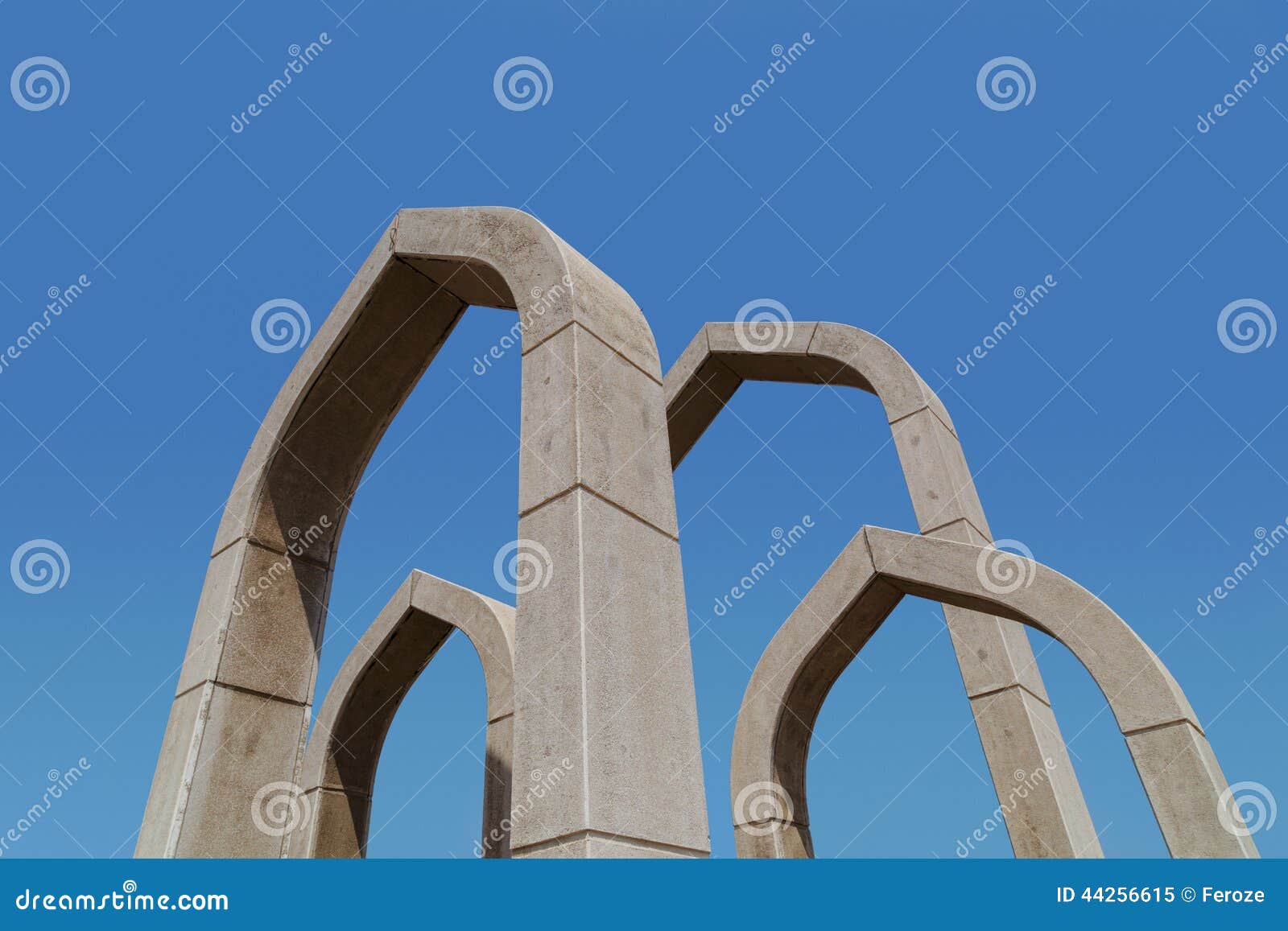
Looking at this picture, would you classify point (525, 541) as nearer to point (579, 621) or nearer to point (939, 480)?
point (579, 621)

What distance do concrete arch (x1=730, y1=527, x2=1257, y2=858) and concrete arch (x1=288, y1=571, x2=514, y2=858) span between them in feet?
10.8

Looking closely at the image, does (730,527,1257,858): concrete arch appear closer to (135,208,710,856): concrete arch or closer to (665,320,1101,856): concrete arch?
(665,320,1101,856): concrete arch

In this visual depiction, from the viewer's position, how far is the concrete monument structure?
4.78m

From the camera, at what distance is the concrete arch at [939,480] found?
11695mm

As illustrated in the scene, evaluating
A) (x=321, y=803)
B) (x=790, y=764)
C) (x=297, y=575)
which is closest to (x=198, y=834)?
(x=297, y=575)

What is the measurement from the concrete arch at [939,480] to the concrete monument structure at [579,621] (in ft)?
0.13

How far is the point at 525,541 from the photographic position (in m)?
5.27

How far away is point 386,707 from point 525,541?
10.4 metres

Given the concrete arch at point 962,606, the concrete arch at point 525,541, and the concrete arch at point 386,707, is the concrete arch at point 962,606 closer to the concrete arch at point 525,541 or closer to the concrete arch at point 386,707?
the concrete arch at point 386,707

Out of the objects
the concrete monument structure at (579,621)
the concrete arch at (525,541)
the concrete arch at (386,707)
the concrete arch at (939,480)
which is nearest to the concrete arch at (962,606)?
the concrete monument structure at (579,621)

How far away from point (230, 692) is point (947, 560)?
24.6ft

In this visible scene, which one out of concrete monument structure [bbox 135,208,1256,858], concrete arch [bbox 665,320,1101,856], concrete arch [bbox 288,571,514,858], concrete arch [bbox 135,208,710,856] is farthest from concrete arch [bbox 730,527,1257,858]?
concrete arch [bbox 135,208,710,856]

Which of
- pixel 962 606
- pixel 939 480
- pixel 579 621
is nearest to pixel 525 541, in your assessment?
pixel 579 621
